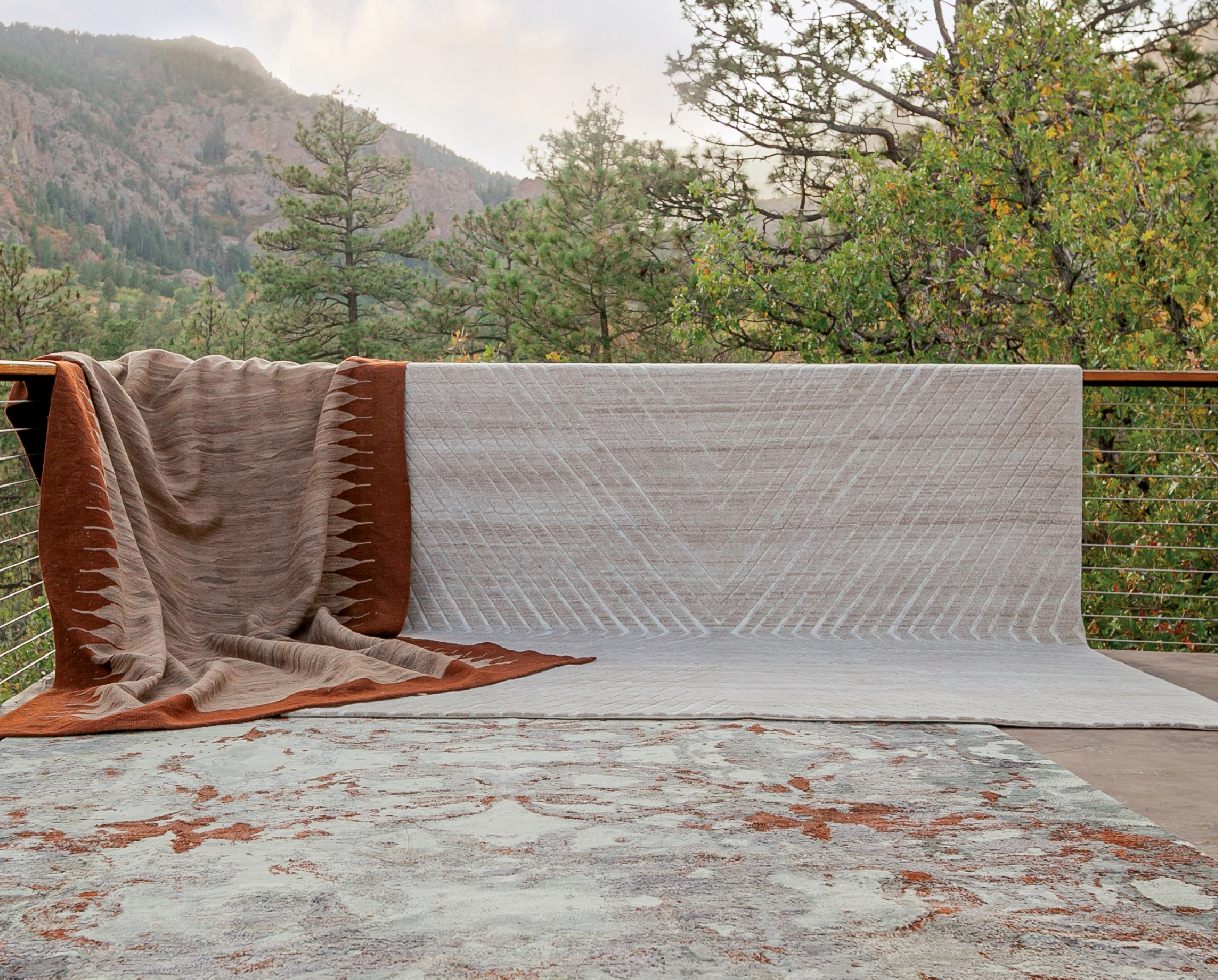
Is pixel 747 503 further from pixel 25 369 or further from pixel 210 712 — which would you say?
pixel 25 369

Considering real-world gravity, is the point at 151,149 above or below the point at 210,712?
above

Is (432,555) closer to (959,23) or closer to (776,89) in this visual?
(959,23)

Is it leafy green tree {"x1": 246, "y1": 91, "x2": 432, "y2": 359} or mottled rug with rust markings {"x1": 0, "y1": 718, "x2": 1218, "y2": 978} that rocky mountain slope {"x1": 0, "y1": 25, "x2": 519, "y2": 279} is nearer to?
leafy green tree {"x1": 246, "y1": 91, "x2": 432, "y2": 359}

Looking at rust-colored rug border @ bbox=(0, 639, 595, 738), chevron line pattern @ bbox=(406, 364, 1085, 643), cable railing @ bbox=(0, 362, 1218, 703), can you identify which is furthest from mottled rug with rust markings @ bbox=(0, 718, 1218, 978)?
cable railing @ bbox=(0, 362, 1218, 703)

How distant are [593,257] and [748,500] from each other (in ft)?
28.2

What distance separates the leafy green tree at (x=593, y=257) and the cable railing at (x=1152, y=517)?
5.45 metres

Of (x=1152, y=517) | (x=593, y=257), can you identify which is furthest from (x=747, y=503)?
(x=593, y=257)

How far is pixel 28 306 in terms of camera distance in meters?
A: 12.6

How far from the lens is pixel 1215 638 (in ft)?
11.4

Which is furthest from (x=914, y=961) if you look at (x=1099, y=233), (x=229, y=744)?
(x=1099, y=233)

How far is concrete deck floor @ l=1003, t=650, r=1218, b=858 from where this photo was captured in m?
1.28

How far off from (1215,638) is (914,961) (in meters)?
3.10

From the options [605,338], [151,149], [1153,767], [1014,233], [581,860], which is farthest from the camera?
[151,149]

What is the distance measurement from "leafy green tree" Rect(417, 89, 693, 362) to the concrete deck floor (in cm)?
737
